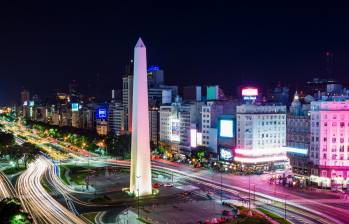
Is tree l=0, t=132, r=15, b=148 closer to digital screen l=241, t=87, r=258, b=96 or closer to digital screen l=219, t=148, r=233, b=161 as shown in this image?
digital screen l=219, t=148, r=233, b=161

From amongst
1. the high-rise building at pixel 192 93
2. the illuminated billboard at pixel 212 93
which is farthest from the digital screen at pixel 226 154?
the high-rise building at pixel 192 93

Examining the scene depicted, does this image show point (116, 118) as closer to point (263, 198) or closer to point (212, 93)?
point (212, 93)

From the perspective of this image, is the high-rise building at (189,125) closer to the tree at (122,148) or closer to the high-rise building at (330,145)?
the tree at (122,148)

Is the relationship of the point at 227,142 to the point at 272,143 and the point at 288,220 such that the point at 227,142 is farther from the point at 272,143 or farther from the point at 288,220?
the point at 288,220

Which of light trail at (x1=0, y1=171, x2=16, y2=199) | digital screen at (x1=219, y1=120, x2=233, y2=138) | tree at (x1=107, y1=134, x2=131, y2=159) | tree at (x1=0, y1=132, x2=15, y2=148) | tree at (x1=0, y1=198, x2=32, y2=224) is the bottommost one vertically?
light trail at (x1=0, y1=171, x2=16, y2=199)

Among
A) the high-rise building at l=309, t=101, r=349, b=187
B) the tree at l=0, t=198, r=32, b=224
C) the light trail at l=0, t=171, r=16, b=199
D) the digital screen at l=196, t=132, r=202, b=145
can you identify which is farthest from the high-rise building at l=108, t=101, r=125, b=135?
the tree at l=0, t=198, r=32, b=224

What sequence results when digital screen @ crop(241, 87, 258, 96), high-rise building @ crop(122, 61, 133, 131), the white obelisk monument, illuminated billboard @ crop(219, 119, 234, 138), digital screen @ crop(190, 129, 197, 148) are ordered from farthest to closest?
high-rise building @ crop(122, 61, 133, 131)
digital screen @ crop(190, 129, 197, 148)
digital screen @ crop(241, 87, 258, 96)
illuminated billboard @ crop(219, 119, 234, 138)
the white obelisk monument
